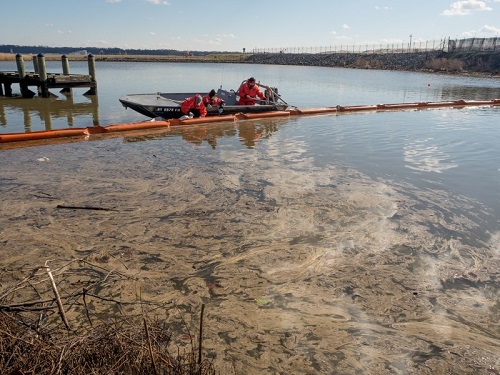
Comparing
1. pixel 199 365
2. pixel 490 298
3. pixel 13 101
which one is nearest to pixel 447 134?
pixel 490 298

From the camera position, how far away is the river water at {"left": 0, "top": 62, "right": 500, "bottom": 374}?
378 cm

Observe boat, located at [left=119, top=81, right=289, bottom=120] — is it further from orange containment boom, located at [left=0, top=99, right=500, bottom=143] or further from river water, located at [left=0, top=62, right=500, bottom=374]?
river water, located at [left=0, top=62, right=500, bottom=374]

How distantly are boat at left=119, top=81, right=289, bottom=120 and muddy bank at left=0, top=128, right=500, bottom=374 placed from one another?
6207 mm

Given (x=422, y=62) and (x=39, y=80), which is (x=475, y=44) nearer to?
(x=422, y=62)

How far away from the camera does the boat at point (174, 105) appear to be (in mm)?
14633

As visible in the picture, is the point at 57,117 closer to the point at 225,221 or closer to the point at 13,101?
the point at 13,101

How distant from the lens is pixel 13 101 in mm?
21688

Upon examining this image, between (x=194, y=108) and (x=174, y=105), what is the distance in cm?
107

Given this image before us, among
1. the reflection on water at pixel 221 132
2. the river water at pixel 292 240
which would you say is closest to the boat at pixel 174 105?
the reflection on water at pixel 221 132

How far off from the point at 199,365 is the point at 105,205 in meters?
4.87

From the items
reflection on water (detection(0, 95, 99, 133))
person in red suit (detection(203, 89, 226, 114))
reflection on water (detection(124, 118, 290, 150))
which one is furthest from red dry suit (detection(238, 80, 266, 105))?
reflection on water (detection(0, 95, 99, 133))

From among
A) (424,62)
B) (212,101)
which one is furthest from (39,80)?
(424,62)

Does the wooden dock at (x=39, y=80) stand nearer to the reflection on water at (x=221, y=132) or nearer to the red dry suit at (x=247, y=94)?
the red dry suit at (x=247, y=94)

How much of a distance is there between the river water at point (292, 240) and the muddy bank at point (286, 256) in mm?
21
